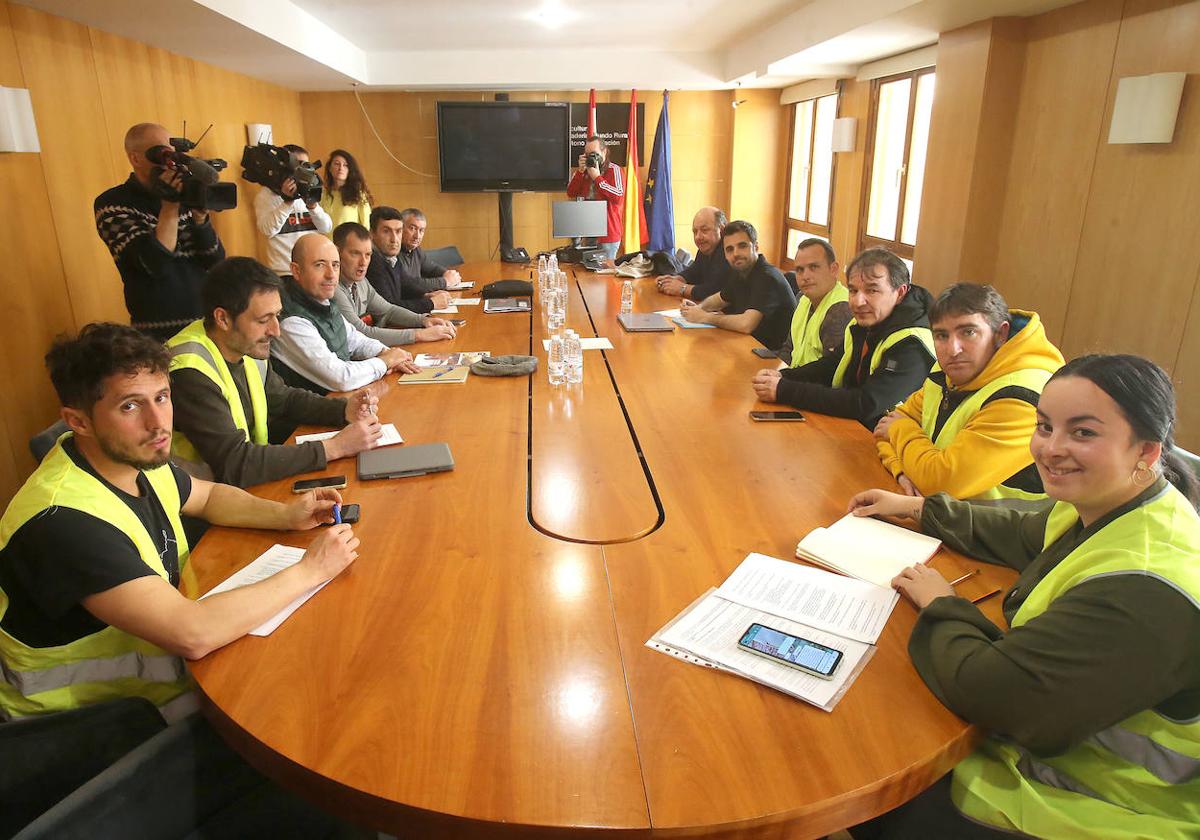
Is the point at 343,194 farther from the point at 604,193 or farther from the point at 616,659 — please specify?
the point at 616,659

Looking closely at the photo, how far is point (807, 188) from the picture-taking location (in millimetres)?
7664

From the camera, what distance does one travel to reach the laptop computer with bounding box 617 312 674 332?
12.2ft

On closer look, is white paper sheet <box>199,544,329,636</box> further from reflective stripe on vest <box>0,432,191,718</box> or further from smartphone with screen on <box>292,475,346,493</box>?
smartphone with screen on <box>292,475,346,493</box>

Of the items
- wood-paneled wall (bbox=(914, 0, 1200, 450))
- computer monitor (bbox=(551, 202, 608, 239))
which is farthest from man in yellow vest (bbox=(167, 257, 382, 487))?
computer monitor (bbox=(551, 202, 608, 239))

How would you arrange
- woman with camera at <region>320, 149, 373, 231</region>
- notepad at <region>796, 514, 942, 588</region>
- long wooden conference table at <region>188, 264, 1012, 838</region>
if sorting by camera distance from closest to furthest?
1. long wooden conference table at <region>188, 264, 1012, 838</region>
2. notepad at <region>796, 514, 942, 588</region>
3. woman with camera at <region>320, 149, 373, 231</region>

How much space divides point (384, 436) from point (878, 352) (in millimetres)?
1665

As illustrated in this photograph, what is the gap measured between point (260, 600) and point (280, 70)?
18.4 feet

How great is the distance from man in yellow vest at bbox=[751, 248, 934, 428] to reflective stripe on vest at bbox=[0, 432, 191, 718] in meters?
1.93

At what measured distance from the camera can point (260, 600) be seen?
134 cm

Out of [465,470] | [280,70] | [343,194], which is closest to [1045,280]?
[465,470]

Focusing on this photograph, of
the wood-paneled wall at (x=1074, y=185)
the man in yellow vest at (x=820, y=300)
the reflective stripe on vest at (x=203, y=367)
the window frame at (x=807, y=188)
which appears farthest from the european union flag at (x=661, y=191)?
the reflective stripe on vest at (x=203, y=367)

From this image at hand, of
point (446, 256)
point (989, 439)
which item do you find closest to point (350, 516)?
point (989, 439)

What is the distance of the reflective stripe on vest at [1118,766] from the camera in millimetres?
1066

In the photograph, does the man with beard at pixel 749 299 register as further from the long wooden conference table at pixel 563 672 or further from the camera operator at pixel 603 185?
the camera operator at pixel 603 185
